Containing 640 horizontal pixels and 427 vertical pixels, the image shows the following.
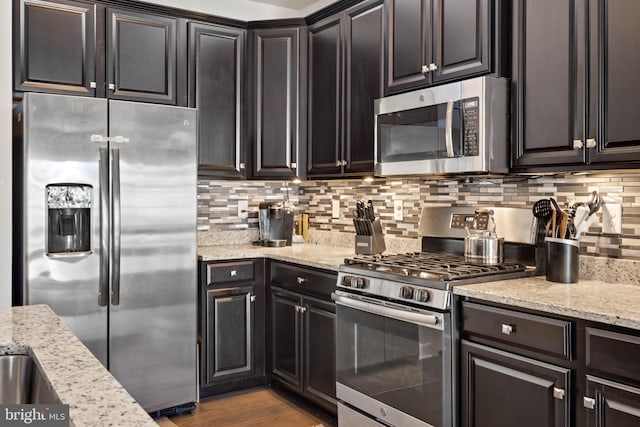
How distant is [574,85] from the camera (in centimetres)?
216

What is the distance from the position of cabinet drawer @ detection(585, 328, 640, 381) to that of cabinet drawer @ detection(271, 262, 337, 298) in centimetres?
138

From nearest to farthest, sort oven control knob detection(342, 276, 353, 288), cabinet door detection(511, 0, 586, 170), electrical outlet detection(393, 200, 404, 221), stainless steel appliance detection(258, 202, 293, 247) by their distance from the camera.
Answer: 1. cabinet door detection(511, 0, 586, 170)
2. oven control knob detection(342, 276, 353, 288)
3. electrical outlet detection(393, 200, 404, 221)
4. stainless steel appliance detection(258, 202, 293, 247)

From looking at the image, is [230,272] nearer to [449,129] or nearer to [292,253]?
[292,253]

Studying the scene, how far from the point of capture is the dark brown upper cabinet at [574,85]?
6.56 ft

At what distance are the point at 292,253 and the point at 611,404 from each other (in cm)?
206

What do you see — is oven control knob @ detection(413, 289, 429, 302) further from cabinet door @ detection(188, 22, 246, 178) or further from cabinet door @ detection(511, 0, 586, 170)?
cabinet door @ detection(188, 22, 246, 178)

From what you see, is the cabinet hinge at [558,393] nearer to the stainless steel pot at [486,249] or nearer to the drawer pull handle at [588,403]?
the drawer pull handle at [588,403]

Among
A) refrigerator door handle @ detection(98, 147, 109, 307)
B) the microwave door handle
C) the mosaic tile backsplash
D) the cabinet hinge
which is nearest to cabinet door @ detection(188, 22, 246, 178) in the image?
the mosaic tile backsplash

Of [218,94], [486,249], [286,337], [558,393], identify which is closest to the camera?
[558,393]

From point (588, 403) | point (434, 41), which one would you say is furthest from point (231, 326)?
point (588, 403)

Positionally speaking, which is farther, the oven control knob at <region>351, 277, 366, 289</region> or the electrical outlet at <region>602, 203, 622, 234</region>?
the oven control knob at <region>351, 277, 366, 289</region>

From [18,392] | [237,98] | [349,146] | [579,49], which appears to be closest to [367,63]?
[349,146]

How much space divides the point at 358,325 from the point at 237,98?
5.92 feet

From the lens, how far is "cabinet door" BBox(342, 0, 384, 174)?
308cm
